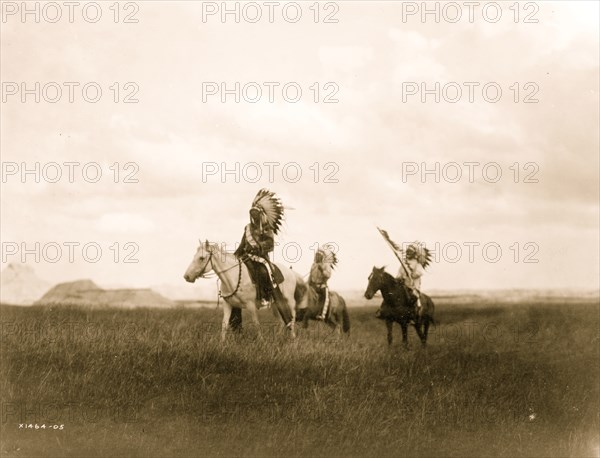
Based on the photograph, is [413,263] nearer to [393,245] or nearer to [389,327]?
[393,245]

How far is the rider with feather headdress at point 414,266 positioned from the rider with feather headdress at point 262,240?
1513 mm

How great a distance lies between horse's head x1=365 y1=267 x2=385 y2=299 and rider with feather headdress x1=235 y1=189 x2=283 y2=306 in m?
1.12

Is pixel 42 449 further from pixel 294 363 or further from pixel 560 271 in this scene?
pixel 560 271

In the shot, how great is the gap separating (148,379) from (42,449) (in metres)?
1.19

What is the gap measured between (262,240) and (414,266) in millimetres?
1786

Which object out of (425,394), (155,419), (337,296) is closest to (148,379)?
(155,419)

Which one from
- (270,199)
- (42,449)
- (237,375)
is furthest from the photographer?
(270,199)

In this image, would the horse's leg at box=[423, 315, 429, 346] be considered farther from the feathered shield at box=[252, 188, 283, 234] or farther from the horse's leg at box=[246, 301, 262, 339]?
the feathered shield at box=[252, 188, 283, 234]

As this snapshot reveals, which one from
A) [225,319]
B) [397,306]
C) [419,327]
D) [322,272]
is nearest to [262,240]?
[322,272]

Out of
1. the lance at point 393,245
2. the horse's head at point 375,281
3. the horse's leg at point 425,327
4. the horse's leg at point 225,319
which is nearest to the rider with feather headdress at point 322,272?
the horse's head at point 375,281

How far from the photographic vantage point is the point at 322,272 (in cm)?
770

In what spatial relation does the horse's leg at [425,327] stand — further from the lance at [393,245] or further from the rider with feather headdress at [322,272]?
the rider with feather headdress at [322,272]

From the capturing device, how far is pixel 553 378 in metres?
7.51

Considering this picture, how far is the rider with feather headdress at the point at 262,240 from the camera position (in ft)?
24.6
